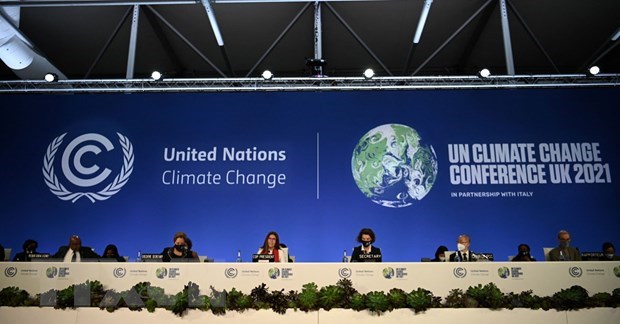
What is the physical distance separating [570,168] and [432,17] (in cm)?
339

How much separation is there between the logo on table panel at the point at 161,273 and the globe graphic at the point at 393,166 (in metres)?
3.94

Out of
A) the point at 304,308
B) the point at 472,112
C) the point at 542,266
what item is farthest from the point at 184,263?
the point at 472,112

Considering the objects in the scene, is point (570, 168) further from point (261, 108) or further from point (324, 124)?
point (261, 108)

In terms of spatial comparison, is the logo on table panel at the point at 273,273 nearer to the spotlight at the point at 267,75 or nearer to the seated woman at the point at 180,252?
the seated woman at the point at 180,252

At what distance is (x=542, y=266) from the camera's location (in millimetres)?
4711

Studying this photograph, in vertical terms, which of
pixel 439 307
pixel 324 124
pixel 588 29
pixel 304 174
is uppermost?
pixel 588 29

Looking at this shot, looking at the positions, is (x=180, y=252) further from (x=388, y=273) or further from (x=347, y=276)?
(x=388, y=273)

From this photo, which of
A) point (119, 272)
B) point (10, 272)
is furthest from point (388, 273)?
point (10, 272)

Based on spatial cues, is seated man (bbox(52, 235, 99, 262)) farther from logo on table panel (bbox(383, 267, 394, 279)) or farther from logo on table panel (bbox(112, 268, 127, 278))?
logo on table panel (bbox(383, 267, 394, 279))

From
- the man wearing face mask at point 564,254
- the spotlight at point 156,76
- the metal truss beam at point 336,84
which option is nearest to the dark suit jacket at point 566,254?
the man wearing face mask at point 564,254

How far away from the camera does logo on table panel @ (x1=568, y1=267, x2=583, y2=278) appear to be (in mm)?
4676

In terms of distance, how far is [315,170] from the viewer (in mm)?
8156

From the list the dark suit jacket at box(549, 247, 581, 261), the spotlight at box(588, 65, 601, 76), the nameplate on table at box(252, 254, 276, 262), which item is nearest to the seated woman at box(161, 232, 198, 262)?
the nameplate on table at box(252, 254, 276, 262)

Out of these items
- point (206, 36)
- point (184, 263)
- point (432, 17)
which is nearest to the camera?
point (184, 263)
